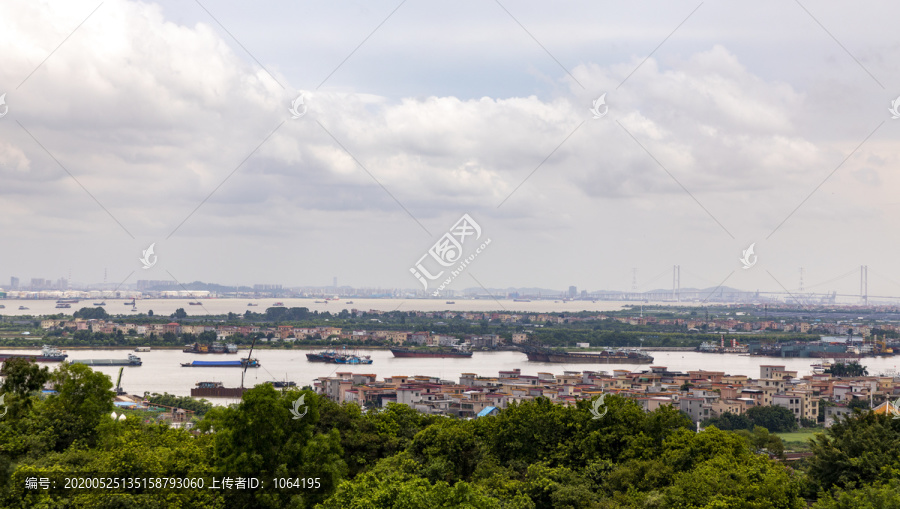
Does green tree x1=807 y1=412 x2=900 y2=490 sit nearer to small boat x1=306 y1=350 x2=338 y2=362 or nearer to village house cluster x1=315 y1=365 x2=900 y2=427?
village house cluster x1=315 y1=365 x2=900 y2=427

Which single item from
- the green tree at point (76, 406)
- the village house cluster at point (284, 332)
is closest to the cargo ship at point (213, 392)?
the green tree at point (76, 406)

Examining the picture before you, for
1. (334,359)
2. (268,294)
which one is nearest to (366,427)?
(334,359)

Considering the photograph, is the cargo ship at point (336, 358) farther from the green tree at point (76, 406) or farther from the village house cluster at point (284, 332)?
the green tree at point (76, 406)

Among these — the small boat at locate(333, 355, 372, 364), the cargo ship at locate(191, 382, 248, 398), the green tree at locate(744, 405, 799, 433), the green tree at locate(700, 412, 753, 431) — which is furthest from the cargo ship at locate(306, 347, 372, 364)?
the green tree at locate(744, 405, 799, 433)

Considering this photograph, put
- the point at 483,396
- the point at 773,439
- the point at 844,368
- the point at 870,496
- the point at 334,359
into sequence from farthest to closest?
the point at 334,359
the point at 844,368
the point at 483,396
the point at 773,439
the point at 870,496

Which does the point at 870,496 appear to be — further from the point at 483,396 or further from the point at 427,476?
the point at 483,396
